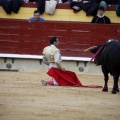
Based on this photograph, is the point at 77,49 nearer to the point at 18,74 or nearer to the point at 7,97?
the point at 18,74

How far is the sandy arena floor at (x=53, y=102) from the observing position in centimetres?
842

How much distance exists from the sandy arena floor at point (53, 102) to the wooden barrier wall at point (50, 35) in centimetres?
341

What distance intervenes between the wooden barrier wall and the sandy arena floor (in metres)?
3.41

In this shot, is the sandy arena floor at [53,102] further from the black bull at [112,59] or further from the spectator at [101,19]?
the spectator at [101,19]

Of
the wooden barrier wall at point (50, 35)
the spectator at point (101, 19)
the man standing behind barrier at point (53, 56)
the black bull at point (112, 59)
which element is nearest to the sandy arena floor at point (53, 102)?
the black bull at point (112, 59)

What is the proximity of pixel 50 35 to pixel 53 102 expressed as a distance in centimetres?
720

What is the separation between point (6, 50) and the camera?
17141 mm

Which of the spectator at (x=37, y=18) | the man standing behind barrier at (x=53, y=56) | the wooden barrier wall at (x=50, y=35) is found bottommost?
the wooden barrier wall at (x=50, y=35)

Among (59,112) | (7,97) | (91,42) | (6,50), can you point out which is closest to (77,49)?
(91,42)

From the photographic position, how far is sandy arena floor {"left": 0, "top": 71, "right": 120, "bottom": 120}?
8418mm

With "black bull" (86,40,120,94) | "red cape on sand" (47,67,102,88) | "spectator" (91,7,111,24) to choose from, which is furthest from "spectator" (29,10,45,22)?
"black bull" (86,40,120,94)

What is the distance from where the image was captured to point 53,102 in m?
9.77

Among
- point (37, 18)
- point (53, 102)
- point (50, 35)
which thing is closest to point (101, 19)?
point (50, 35)

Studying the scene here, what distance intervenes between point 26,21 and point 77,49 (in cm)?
136
